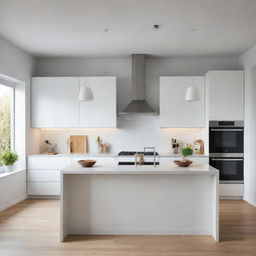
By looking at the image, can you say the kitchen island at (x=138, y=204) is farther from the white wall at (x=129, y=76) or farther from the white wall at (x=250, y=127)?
the white wall at (x=129, y=76)

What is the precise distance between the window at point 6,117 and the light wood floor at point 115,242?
1453 mm

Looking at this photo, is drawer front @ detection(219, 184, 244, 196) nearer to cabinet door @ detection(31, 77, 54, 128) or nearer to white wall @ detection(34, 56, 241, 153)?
white wall @ detection(34, 56, 241, 153)

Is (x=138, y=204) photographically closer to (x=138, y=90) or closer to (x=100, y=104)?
(x=100, y=104)

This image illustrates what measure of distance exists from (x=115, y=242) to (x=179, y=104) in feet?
10.4

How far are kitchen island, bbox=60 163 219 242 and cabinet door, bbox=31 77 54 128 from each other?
2.53 meters

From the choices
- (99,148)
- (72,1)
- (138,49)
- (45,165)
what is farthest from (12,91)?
(72,1)

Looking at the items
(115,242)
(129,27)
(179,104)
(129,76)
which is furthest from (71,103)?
(115,242)

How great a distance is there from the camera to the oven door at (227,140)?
605 cm

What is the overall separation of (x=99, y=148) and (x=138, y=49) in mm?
2096

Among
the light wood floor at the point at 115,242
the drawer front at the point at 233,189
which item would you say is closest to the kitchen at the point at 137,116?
the drawer front at the point at 233,189

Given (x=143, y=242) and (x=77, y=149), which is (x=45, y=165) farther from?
(x=143, y=242)

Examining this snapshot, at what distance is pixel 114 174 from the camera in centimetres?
407

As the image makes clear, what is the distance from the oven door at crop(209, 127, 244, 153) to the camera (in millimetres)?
6051

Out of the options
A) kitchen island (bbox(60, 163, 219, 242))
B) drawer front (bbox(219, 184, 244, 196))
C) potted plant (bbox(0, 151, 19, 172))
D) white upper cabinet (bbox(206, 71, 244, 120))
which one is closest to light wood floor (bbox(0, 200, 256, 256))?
kitchen island (bbox(60, 163, 219, 242))
